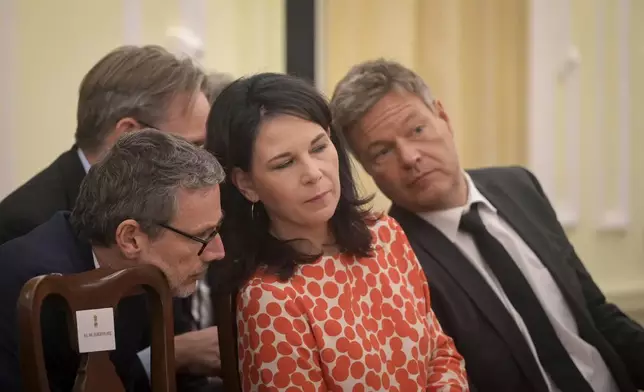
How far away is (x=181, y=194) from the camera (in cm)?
138

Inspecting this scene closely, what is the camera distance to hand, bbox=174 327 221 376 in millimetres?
1612

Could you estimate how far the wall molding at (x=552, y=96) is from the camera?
307 centimetres

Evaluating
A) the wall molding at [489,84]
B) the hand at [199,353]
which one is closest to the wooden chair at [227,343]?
the hand at [199,353]

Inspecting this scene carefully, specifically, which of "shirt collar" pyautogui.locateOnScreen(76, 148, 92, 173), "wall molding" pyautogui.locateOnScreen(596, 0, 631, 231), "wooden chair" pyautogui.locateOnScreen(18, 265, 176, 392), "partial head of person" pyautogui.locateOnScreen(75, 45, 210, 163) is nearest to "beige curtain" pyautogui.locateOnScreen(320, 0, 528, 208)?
"wall molding" pyautogui.locateOnScreen(596, 0, 631, 231)

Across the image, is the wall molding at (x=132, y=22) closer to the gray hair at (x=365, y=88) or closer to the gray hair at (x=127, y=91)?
the gray hair at (x=127, y=91)

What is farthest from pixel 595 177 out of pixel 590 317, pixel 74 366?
pixel 74 366

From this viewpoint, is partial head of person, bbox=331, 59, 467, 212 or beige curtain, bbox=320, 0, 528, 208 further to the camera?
beige curtain, bbox=320, 0, 528, 208

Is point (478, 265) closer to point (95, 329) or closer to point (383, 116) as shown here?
point (383, 116)

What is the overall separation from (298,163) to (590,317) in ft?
3.11

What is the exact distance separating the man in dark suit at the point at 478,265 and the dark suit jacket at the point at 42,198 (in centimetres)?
65

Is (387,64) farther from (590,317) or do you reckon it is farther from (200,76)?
(590,317)

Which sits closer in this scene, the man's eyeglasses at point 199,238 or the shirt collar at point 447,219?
the man's eyeglasses at point 199,238

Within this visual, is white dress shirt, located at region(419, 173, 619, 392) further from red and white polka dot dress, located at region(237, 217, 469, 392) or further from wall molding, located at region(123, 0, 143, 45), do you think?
wall molding, located at region(123, 0, 143, 45)

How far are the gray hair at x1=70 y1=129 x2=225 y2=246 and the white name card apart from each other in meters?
0.21
